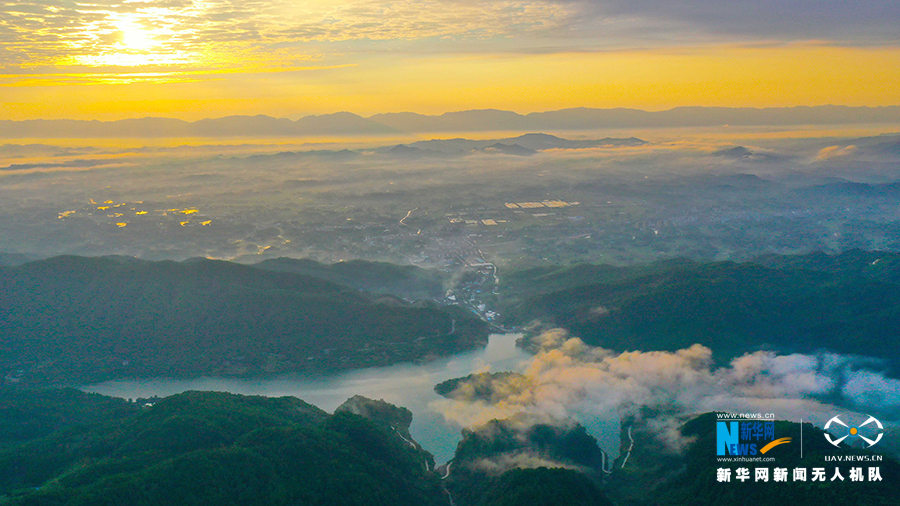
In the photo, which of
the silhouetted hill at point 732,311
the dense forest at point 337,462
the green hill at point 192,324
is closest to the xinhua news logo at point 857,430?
the dense forest at point 337,462

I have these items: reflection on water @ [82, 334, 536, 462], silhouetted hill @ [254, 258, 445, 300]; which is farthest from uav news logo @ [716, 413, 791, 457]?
silhouetted hill @ [254, 258, 445, 300]

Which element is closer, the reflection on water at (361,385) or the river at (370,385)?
the river at (370,385)

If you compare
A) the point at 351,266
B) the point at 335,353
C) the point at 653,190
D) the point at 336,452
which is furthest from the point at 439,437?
the point at 653,190

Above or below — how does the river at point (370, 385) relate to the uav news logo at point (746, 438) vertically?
below

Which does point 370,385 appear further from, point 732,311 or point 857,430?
point 857,430

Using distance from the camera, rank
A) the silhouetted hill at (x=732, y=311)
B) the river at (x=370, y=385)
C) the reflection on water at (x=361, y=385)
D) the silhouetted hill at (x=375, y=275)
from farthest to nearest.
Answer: the silhouetted hill at (x=375, y=275) → the silhouetted hill at (x=732, y=311) → the reflection on water at (x=361, y=385) → the river at (x=370, y=385)

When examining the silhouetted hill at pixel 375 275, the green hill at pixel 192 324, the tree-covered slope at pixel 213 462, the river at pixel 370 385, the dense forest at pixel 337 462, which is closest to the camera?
the dense forest at pixel 337 462

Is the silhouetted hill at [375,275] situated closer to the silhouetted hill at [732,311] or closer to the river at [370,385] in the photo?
the silhouetted hill at [732,311]

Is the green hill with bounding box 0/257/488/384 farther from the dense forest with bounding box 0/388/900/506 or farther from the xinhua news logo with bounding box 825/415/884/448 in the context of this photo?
the xinhua news logo with bounding box 825/415/884/448
